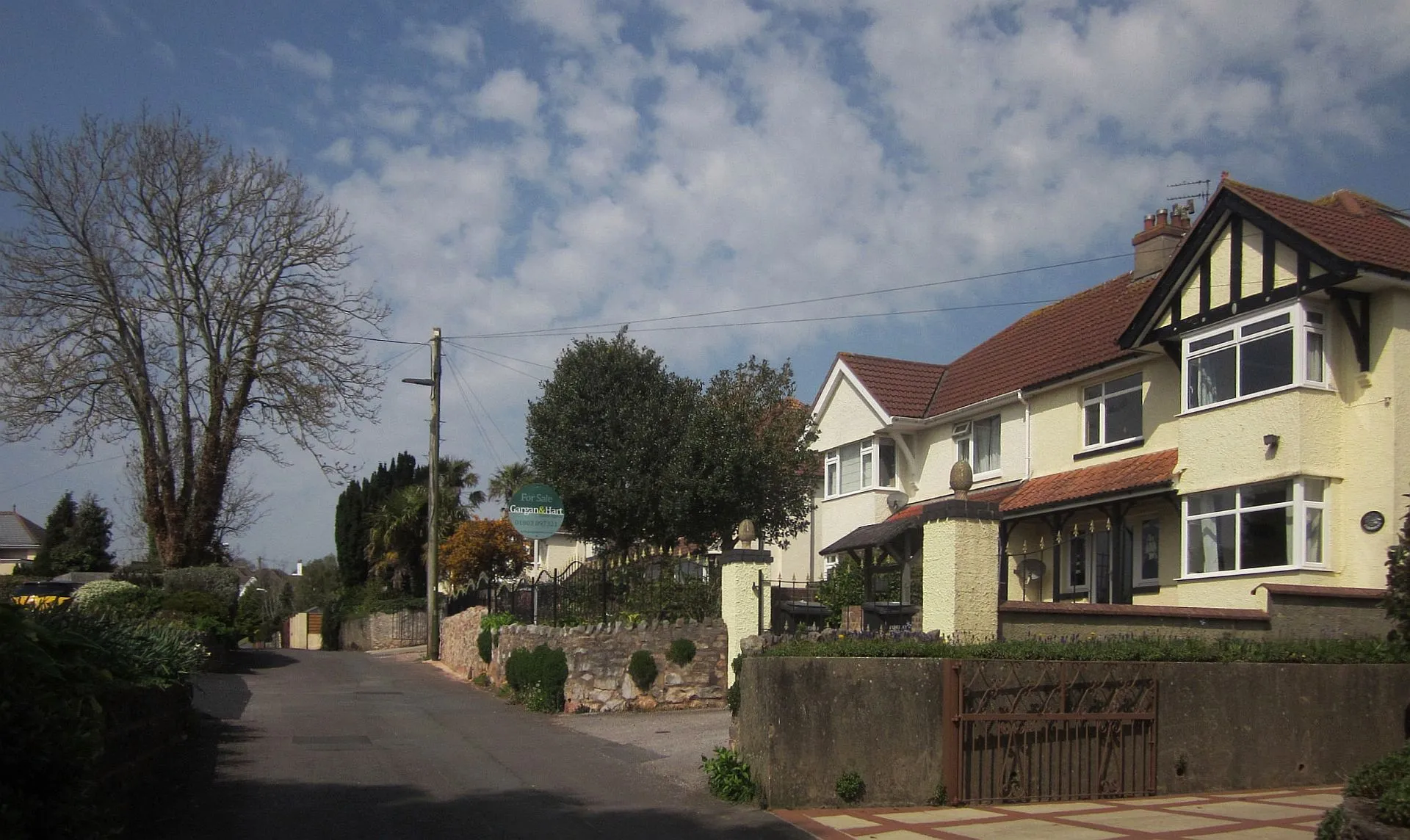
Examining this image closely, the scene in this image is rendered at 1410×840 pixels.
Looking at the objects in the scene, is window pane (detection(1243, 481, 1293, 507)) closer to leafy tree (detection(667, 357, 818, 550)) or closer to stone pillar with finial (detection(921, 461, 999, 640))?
stone pillar with finial (detection(921, 461, 999, 640))

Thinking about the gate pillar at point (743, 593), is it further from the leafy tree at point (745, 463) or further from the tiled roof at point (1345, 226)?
the tiled roof at point (1345, 226)

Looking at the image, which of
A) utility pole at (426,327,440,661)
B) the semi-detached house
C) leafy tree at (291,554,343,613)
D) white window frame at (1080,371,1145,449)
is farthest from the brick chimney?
leafy tree at (291,554,343,613)

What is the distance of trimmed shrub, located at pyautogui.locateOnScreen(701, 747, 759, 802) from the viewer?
11.4 m

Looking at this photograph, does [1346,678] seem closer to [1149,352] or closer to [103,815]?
[1149,352]

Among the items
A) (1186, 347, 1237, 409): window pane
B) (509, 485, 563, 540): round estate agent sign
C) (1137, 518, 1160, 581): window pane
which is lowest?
(1137, 518, 1160, 581): window pane

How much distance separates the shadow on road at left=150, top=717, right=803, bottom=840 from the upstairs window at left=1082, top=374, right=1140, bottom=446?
14.9 m

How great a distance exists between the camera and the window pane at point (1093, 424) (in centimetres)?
2402

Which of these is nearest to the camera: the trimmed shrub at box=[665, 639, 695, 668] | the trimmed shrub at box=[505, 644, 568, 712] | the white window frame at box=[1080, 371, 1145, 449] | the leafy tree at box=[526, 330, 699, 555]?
the trimmed shrub at box=[665, 639, 695, 668]

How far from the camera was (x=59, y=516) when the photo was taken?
50.6m

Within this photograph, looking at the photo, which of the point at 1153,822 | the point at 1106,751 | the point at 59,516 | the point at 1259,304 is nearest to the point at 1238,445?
the point at 1259,304

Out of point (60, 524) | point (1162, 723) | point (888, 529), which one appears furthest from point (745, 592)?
point (60, 524)

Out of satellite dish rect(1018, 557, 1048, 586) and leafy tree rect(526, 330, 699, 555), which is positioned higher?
leafy tree rect(526, 330, 699, 555)

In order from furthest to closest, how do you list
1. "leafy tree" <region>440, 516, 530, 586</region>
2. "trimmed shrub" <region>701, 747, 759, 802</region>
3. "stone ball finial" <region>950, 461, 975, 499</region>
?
"leafy tree" <region>440, 516, 530, 586</region> < "stone ball finial" <region>950, 461, 975, 499</region> < "trimmed shrub" <region>701, 747, 759, 802</region>

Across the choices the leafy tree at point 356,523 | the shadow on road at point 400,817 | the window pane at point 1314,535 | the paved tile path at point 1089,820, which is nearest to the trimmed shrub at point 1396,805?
the paved tile path at point 1089,820
